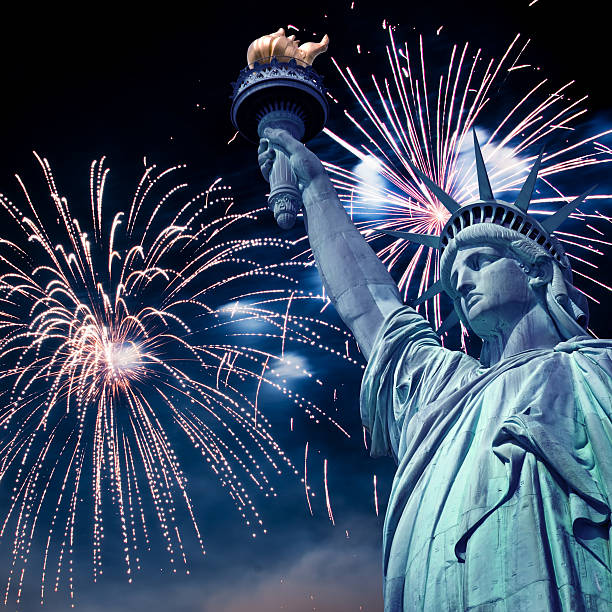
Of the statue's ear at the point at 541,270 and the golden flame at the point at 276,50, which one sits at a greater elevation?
the golden flame at the point at 276,50

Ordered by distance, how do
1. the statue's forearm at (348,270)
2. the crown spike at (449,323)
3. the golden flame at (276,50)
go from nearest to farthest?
the statue's forearm at (348,270), the crown spike at (449,323), the golden flame at (276,50)

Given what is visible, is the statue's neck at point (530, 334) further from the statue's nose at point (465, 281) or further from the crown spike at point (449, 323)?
the crown spike at point (449, 323)

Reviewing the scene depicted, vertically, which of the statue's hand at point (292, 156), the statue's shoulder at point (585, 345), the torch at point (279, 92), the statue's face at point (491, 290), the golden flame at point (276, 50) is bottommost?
the statue's shoulder at point (585, 345)

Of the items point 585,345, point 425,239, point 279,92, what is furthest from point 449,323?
point 279,92

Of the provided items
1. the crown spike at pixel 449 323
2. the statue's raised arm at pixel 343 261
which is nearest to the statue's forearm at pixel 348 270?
the statue's raised arm at pixel 343 261

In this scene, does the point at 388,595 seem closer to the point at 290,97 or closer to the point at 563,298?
the point at 563,298

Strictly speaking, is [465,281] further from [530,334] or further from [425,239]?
[425,239]

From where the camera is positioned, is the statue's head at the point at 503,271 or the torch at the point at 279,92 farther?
the torch at the point at 279,92

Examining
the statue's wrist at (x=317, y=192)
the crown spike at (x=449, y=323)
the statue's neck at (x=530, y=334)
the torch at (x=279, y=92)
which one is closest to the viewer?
the statue's neck at (x=530, y=334)
